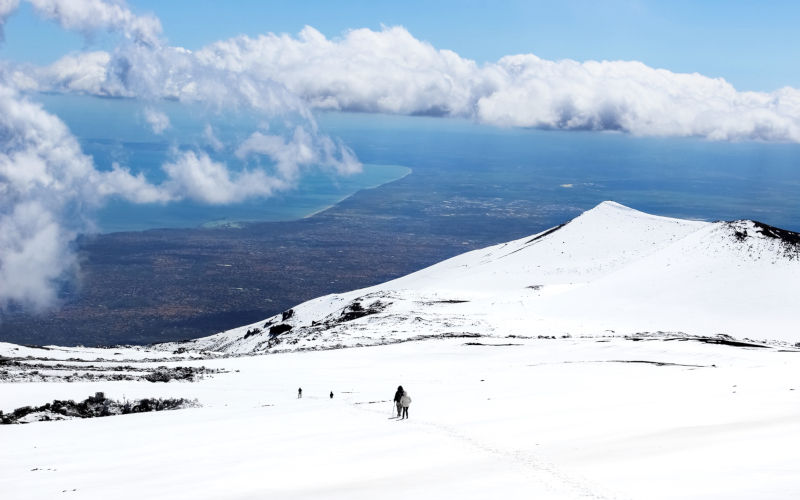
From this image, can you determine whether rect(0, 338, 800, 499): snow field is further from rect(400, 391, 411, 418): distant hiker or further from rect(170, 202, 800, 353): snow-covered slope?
rect(170, 202, 800, 353): snow-covered slope

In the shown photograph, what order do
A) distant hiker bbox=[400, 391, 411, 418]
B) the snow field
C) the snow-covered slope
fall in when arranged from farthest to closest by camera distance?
the snow-covered slope
distant hiker bbox=[400, 391, 411, 418]
the snow field

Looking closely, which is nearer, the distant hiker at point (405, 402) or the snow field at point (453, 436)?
the snow field at point (453, 436)

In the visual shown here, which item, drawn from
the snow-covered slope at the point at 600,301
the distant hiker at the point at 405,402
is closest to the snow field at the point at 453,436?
the distant hiker at the point at 405,402

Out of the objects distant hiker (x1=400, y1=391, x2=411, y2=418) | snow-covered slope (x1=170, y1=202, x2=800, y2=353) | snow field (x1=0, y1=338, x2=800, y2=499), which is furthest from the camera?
snow-covered slope (x1=170, y1=202, x2=800, y2=353)

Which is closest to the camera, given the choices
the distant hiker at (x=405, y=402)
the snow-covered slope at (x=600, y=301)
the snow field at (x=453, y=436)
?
the snow field at (x=453, y=436)

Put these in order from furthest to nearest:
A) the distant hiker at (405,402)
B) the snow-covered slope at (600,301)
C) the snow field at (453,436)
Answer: the snow-covered slope at (600,301) → the distant hiker at (405,402) → the snow field at (453,436)

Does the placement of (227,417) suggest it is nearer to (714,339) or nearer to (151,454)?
(151,454)

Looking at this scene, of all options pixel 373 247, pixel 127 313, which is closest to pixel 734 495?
pixel 127 313

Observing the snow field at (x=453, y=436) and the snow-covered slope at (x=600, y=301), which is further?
the snow-covered slope at (x=600, y=301)

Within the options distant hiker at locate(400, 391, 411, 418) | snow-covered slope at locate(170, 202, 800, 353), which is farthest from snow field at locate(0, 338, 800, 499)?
snow-covered slope at locate(170, 202, 800, 353)

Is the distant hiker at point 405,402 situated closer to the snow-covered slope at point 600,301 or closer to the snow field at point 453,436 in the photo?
the snow field at point 453,436
